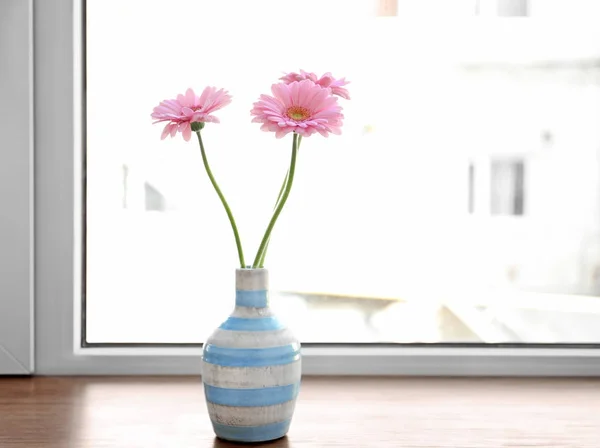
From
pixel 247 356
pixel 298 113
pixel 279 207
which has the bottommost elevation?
pixel 247 356

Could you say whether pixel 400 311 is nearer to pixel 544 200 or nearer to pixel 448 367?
pixel 448 367

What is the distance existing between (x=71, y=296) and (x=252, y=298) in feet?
1.51

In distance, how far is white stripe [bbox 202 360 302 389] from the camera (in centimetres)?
83

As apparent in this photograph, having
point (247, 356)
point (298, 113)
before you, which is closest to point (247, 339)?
point (247, 356)

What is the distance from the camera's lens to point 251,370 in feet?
2.71

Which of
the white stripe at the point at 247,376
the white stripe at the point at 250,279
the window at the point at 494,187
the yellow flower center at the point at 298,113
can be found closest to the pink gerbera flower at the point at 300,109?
the yellow flower center at the point at 298,113

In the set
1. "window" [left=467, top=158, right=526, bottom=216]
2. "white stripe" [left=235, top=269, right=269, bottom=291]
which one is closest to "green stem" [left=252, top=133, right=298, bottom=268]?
"white stripe" [left=235, top=269, right=269, bottom=291]

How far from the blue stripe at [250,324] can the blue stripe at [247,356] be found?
1.0 inches

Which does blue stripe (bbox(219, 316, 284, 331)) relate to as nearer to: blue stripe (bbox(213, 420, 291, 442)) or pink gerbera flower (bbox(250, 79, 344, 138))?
blue stripe (bbox(213, 420, 291, 442))

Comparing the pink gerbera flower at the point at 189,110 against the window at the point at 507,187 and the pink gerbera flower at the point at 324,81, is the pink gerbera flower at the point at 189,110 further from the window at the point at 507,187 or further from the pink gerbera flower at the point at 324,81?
the window at the point at 507,187

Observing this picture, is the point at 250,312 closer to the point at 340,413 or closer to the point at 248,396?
the point at 248,396

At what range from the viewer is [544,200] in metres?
1.32

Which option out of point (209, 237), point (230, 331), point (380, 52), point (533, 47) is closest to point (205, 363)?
point (230, 331)

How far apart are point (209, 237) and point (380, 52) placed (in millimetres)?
452
